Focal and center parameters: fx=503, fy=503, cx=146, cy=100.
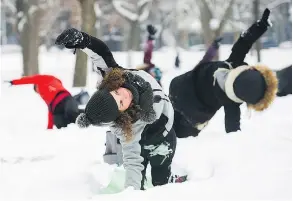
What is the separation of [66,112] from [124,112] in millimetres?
3254

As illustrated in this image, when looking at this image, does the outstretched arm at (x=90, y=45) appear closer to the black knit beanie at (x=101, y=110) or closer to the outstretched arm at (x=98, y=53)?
the outstretched arm at (x=98, y=53)

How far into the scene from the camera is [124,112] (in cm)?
327

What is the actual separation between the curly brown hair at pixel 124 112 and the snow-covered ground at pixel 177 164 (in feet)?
1.64

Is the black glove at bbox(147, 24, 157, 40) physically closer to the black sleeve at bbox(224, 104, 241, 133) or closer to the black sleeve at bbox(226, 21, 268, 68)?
the black sleeve at bbox(226, 21, 268, 68)

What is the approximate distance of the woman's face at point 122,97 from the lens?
3.12 metres

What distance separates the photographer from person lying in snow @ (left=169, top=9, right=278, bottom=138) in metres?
3.94

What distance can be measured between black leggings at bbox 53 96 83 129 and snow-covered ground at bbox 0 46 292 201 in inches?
6.1

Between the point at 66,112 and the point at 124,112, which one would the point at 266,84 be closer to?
the point at 124,112

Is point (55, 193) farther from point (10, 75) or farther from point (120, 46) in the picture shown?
point (120, 46)

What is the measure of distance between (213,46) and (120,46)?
40818 millimetres

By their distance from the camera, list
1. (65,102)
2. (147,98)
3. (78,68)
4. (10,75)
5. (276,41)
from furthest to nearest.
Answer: (276,41), (10,75), (78,68), (65,102), (147,98)

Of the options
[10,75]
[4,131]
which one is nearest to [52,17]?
[10,75]

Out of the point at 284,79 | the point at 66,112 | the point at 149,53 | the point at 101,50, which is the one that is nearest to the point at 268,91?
the point at 101,50

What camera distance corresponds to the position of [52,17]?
32.8m
